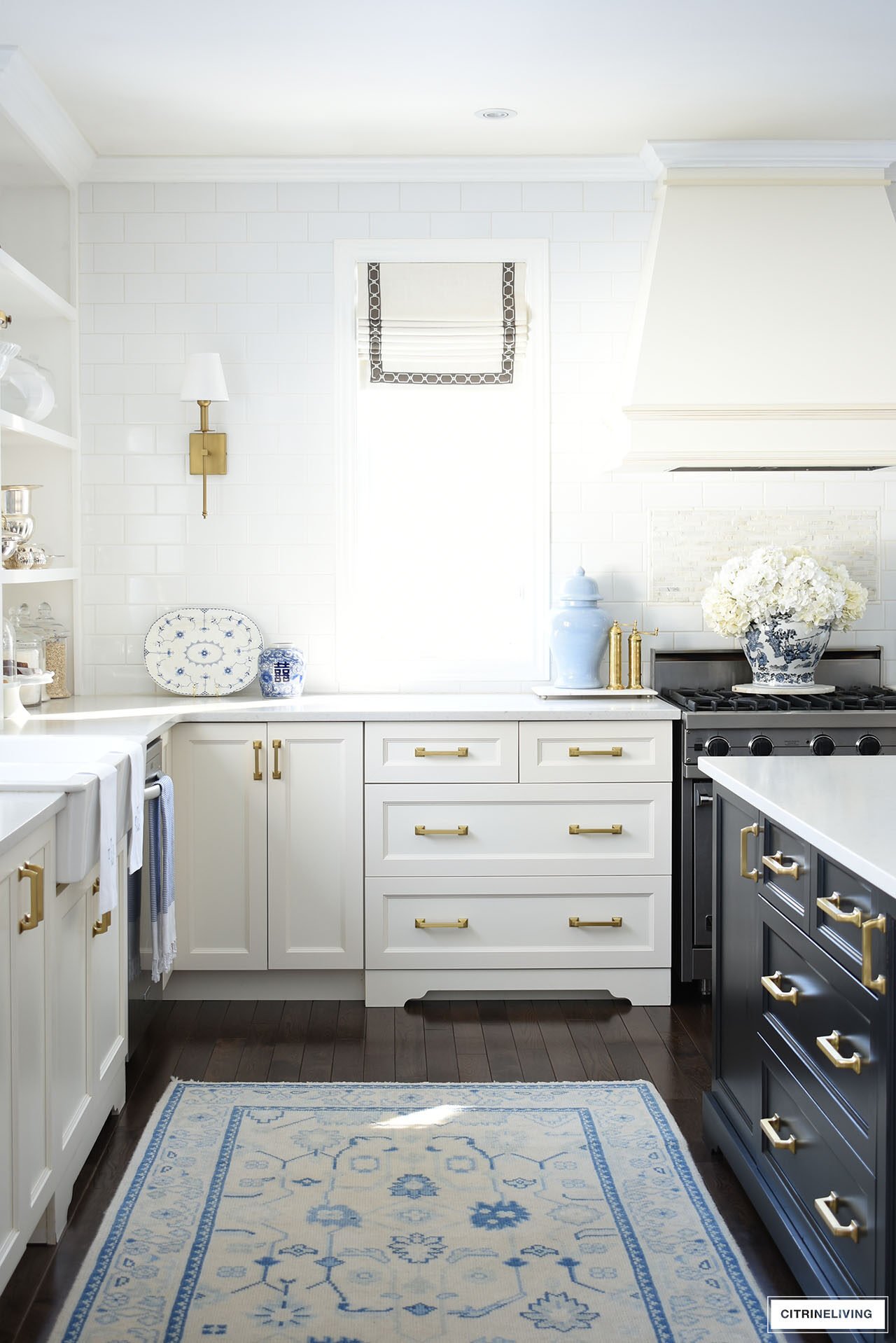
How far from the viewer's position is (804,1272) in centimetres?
212

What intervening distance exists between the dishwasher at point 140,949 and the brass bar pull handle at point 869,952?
6.40 ft

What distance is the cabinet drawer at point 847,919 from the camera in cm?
181

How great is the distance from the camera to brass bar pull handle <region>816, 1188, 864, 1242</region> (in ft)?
6.20

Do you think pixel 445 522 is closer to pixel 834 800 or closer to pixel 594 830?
pixel 594 830

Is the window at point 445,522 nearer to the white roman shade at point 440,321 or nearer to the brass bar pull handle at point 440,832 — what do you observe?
the white roman shade at point 440,321

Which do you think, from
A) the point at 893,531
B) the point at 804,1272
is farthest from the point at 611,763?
the point at 804,1272

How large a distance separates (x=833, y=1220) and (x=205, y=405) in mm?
3289

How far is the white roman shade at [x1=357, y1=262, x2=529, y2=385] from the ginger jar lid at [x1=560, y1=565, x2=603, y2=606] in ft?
2.54

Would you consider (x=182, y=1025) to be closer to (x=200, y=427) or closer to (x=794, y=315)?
(x=200, y=427)

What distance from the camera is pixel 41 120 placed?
368cm

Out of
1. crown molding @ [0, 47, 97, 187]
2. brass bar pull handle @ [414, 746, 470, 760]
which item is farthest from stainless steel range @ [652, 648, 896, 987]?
crown molding @ [0, 47, 97, 187]

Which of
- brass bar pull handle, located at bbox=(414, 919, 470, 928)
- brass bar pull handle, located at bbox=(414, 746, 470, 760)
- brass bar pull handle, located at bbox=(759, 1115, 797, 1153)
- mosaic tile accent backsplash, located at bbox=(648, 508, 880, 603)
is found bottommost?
brass bar pull handle, located at bbox=(759, 1115, 797, 1153)

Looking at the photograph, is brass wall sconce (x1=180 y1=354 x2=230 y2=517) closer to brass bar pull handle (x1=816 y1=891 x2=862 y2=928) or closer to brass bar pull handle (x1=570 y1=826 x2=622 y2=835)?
brass bar pull handle (x1=570 y1=826 x2=622 y2=835)

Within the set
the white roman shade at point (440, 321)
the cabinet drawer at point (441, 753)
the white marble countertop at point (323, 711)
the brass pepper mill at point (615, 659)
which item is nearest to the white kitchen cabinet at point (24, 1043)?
the white marble countertop at point (323, 711)
